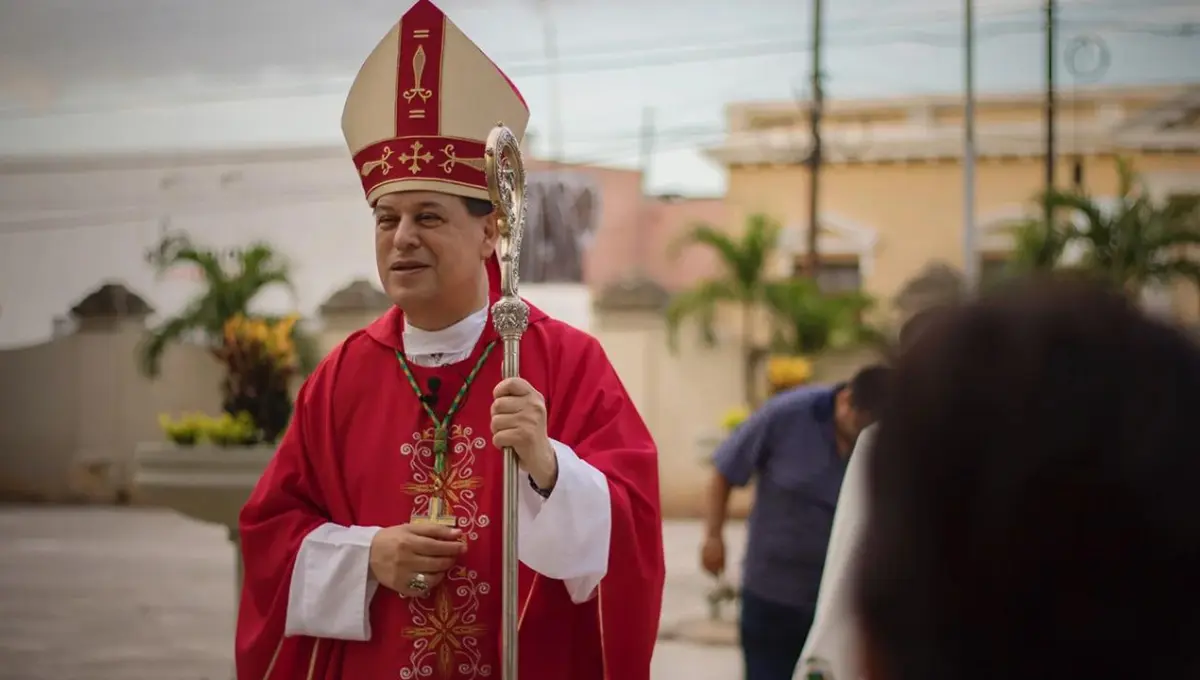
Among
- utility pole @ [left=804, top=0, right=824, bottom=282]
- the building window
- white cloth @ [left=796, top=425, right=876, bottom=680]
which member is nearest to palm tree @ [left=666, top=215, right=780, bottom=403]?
utility pole @ [left=804, top=0, right=824, bottom=282]

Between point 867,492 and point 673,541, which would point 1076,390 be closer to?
point 867,492

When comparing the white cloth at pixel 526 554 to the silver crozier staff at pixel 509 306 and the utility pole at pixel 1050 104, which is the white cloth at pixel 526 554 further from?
the utility pole at pixel 1050 104

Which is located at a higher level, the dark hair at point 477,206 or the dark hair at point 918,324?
the dark hair at point 477,206

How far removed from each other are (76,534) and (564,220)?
6.97 m

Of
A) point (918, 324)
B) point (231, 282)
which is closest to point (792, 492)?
point (918, 324)

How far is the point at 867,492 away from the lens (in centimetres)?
85

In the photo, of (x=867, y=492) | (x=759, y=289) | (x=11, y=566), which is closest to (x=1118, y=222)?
(x=759, y=289)

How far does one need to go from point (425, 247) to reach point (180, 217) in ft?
43.6

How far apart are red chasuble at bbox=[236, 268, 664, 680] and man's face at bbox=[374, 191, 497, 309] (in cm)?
14

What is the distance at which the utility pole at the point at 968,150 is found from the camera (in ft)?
50.0

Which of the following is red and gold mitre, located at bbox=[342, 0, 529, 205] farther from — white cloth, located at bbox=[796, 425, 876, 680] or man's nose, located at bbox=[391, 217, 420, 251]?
white cloth, located at bbox=[796, 425, 876, 680]

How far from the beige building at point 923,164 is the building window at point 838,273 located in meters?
0.02

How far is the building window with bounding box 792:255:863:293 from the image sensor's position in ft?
56.6

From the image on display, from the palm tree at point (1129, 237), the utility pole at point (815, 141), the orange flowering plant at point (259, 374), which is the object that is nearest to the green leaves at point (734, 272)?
the utility pole at point (815, 141)
